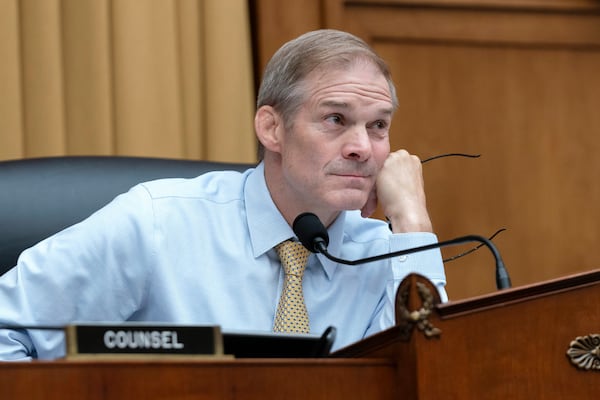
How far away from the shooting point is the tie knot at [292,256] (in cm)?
182

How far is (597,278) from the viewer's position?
1.19 metres

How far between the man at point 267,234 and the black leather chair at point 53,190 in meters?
0.11

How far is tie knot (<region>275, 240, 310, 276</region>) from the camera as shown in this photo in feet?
5.96

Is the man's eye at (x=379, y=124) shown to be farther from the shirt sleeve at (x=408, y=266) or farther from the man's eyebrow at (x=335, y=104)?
the shirt sleeve at (x=408, y=266)

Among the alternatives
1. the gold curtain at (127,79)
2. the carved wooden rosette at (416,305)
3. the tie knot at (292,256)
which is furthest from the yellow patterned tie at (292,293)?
the gold curtain at (127,79)

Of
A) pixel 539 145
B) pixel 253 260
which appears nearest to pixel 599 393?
pixel 253 260

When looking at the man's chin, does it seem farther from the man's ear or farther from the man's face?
the man's ear

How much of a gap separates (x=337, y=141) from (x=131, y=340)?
83 cm

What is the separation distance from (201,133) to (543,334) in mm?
1785

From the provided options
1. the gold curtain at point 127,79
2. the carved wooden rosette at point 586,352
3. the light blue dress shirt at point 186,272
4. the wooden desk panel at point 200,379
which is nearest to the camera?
the wooden desk panel at point 200,379

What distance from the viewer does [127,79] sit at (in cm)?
274

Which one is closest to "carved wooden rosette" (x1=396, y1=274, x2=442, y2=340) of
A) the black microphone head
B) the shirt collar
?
the black microphone head

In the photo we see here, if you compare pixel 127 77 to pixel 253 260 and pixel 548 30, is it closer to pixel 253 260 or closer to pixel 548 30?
pixel 253 260

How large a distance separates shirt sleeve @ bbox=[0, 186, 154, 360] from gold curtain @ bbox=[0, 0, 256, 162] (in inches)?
35.7
